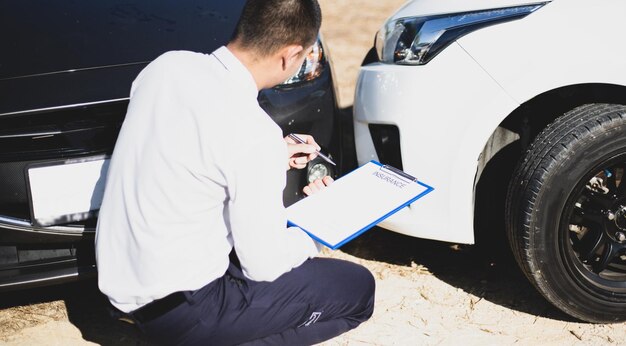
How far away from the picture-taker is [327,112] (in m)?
2.94

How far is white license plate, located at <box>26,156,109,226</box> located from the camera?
2.49 metres

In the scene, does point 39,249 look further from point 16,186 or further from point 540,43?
point 540,43

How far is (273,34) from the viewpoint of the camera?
2.09m

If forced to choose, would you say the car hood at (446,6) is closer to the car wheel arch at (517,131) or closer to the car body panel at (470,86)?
the car body panel at (470,86)

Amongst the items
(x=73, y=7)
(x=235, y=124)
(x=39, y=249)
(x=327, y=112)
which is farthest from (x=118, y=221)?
(x=73, y=7)

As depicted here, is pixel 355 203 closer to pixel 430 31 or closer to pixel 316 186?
pixel 316 186

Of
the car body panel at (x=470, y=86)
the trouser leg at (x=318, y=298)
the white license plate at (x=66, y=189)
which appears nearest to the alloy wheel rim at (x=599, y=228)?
the car body panel at (x=470, y=86)

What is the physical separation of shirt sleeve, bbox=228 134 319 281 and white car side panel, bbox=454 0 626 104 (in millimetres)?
938

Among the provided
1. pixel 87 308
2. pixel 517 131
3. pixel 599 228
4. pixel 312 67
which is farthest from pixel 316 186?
pixel 87 308

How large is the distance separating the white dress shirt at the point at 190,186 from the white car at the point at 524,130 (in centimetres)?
75

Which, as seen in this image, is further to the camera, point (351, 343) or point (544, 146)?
point (351, 343)

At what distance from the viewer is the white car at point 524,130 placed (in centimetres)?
253

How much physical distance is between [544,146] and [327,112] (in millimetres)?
822

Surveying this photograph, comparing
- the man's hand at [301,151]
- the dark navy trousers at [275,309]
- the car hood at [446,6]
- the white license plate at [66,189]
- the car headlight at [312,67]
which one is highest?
the car hood at [446,6]
